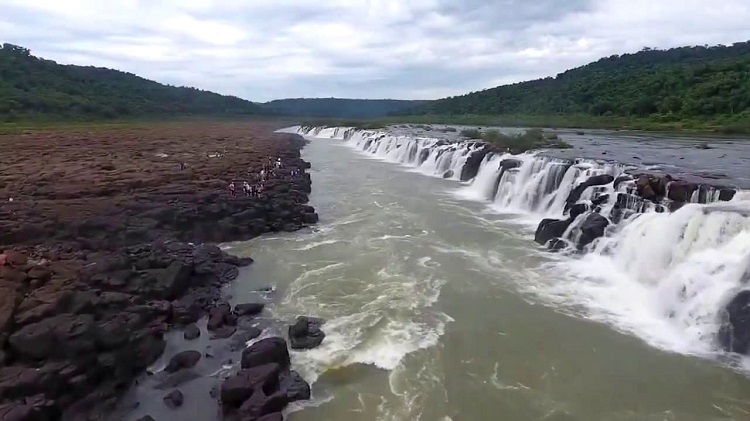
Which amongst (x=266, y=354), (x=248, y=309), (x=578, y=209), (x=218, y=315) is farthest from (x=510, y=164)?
(x=266, y=354)

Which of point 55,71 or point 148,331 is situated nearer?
point 148,331

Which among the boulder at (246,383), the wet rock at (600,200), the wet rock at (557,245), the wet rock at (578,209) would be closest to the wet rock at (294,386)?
the boulder at (246,383)

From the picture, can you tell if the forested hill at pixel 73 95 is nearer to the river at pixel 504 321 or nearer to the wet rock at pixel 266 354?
the river at pixel 504 321

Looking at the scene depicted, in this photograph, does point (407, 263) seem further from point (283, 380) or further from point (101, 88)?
point (101, 88)

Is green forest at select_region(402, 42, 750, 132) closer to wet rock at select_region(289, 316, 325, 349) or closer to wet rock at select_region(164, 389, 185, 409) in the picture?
wet rock at select_region(289, 316, 325, 349)

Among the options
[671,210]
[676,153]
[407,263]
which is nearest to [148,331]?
[407,263]

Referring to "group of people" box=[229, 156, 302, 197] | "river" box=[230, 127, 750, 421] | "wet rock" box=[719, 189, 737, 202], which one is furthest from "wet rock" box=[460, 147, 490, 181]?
"wet rock" box=[719, 189, 737, 202]

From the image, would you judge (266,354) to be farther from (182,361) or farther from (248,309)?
(248,309)
